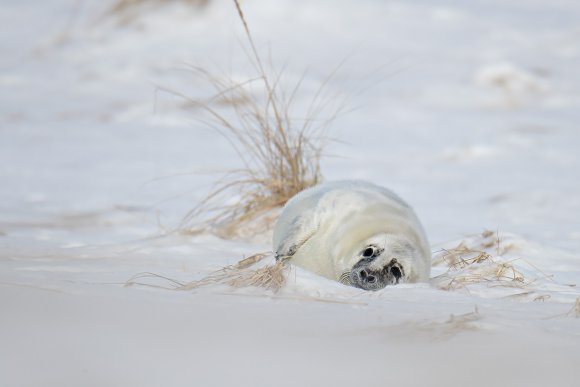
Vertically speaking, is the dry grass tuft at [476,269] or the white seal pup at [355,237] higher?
the white seal pup at [355,237]

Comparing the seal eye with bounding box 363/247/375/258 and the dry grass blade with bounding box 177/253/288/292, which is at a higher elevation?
the seal eye with bounding box 363/247/375/258

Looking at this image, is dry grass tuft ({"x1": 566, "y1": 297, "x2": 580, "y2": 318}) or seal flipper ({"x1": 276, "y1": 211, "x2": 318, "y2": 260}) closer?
dry grass tuft ({"x1": 566, "y1": 297, "x2": 580, "y2": 318})

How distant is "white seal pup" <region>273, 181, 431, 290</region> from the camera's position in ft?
9.88

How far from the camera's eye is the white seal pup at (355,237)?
3012mm

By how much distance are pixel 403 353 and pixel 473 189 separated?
354cm

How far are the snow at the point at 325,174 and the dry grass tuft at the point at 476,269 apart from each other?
5cm

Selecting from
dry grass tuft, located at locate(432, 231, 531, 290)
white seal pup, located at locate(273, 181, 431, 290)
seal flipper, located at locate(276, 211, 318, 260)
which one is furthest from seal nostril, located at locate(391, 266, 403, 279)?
seal flipper, located at locate(276, 211, 318, 260)

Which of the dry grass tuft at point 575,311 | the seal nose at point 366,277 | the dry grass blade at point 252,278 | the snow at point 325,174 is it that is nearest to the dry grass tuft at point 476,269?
the snow at point 325,174

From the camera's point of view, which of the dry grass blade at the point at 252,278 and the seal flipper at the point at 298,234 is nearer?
the dry grass blade at the point at 252,278

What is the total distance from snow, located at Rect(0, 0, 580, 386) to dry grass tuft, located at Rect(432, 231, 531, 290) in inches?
1.8

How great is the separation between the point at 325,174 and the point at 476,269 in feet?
8.70

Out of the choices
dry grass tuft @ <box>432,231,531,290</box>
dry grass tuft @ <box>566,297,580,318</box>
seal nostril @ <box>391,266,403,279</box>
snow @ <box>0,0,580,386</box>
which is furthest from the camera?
dry grass tuft @ <box>432,231,531,290</box>

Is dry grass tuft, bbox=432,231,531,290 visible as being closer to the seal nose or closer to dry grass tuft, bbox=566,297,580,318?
the seal nose

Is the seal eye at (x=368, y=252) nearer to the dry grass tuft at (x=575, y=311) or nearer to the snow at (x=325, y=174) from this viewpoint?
the snow at (x=325, y=174)
